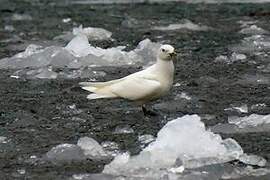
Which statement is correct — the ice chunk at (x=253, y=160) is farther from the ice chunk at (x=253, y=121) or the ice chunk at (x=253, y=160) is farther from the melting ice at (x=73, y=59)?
the melting ice at (x=73, y=59)

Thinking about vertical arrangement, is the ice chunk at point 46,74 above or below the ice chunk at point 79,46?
below

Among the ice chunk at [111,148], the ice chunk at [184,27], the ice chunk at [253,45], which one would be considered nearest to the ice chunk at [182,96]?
the ice chunk at [111,148]

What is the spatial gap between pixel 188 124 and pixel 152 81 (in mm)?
1031

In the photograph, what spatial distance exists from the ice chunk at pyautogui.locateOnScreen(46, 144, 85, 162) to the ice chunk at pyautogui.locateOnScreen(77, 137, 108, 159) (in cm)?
3

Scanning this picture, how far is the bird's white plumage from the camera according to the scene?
579 centimetres

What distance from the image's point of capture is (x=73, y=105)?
6.32m

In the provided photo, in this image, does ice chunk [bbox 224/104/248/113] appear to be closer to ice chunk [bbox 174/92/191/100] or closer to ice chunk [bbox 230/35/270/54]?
ice chunk [bbox 174/92/191/100]

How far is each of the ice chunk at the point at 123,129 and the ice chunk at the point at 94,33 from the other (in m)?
4.02

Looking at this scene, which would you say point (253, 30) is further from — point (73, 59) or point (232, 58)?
point (73, 59)

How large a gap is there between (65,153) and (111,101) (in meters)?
1.56

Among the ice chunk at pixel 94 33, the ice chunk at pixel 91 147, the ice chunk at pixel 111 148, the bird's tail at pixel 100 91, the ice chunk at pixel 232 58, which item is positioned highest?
the bird's tail at pixel 100 91

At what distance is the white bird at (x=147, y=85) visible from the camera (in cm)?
579

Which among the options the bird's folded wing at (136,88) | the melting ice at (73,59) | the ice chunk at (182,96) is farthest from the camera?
the melting ice at (73,59)

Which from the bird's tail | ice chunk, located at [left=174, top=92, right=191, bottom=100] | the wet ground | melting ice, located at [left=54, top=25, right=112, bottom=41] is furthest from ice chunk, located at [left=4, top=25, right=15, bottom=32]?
the bird's tail
